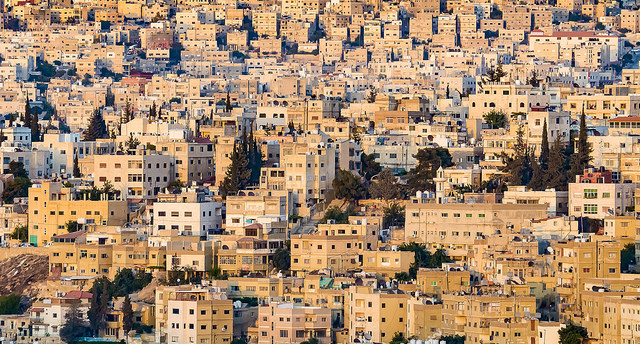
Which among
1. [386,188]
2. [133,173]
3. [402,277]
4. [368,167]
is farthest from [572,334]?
[133,173]

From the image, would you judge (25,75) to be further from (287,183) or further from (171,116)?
(287,183)

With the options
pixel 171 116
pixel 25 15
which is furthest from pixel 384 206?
pixel 25 15

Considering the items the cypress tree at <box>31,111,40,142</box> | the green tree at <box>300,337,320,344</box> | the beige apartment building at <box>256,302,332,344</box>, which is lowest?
the green tree at <box>300,337,320,344</box>

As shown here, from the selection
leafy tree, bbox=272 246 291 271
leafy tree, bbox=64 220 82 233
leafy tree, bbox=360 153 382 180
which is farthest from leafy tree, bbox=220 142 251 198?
leafy tree, bbox=272 246 291 271

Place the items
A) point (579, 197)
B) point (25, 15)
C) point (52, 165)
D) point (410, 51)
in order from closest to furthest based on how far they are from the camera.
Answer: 1. point (579, 197)
2. point (52, 165)
3. point (410, 51)
4. point (25, 15)

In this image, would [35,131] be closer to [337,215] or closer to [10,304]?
[337,215]

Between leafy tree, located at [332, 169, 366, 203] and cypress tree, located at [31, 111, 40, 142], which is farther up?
leafy tree, located at [332, 169, 366, 203]

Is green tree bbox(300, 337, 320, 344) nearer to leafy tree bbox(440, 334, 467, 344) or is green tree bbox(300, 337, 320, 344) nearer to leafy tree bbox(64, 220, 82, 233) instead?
leafy tree bbox(440, 334, 467, 344)
